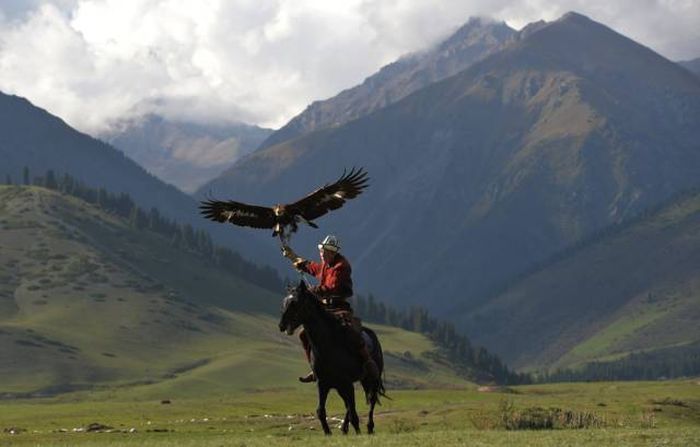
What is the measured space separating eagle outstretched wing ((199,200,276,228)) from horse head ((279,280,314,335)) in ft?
10.4

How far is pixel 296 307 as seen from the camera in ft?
119

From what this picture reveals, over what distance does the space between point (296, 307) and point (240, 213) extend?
495 cm

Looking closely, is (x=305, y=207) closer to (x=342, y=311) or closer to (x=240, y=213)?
(x=240, y=213)

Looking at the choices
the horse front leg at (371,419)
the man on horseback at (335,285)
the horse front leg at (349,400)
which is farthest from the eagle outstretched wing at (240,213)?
the horse front leg at (371,419)

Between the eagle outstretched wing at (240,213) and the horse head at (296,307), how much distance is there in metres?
3.18

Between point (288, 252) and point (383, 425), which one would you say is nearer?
point (288, 252)

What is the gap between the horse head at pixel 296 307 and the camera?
36.0 m

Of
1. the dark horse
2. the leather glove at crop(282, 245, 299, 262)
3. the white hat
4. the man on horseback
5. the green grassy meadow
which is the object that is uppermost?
the white hat

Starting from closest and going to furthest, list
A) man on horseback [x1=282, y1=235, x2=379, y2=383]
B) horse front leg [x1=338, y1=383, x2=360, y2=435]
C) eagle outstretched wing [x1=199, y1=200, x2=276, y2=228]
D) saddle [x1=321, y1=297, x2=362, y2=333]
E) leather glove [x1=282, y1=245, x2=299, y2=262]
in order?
1. horse front leg [x1=338, y1=383, x2=360, y2=435]
2. saddle [x1=321, y1=297, x2=362, y2=333]
3. man on horseback [x1=282, y1=235, x2=379, y2=383]
4. leather glove [x1=282, y1=245, x2=299, y2=262]
5. eagle outstretched wing [x1=199, y1=200, x2=276, y2=228]

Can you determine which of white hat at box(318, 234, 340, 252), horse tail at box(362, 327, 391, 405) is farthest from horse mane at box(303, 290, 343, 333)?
white hat at box(318, 234, 340, 252)

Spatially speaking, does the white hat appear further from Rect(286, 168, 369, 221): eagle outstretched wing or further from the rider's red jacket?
Rect(286, 168, 369, 221): eagle outstretched wing

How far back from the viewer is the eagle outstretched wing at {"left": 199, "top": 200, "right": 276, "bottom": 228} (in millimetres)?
39000

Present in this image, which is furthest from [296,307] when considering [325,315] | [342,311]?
[342,311]

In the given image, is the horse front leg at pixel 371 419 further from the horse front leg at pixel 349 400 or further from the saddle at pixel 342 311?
the saddle at pixel 342 311
